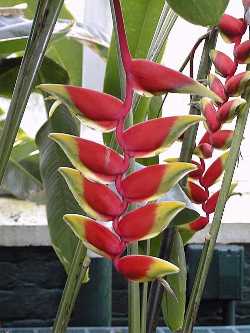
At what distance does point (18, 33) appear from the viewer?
1.95 feet

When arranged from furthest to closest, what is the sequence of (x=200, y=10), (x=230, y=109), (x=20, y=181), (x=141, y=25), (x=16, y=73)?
(x=20, y=181), (x=16, y=73), (x=141, y=25), (x=230, y=109), (x=200, y=10)

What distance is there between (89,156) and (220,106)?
0.57 feet

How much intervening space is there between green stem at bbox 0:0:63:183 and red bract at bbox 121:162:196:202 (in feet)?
0.27

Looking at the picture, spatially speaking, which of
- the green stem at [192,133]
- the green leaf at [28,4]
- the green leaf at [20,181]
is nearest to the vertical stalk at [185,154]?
the green stem at [192,133]

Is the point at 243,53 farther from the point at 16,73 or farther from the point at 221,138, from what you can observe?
the point at 16,73

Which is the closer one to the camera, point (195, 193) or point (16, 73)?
point (195, 193)

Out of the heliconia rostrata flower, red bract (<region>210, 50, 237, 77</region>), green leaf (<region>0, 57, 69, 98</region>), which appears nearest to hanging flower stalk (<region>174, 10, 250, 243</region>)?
red bract (<region>210, 50, 237, 77</region>)

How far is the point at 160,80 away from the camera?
326 millimetres

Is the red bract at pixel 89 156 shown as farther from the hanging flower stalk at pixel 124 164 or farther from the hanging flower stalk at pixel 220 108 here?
the hanging flower stalk at pixel 220 108

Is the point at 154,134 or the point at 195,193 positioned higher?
the point at 154,134

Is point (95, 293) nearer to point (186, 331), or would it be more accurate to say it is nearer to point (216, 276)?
point (216, 276)

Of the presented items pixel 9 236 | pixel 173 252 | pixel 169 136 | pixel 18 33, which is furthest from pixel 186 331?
pixel 9 236

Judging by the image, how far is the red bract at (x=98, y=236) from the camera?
36 centimetres

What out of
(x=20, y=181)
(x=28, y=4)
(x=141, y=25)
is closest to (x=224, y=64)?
(x=141, y=25)
